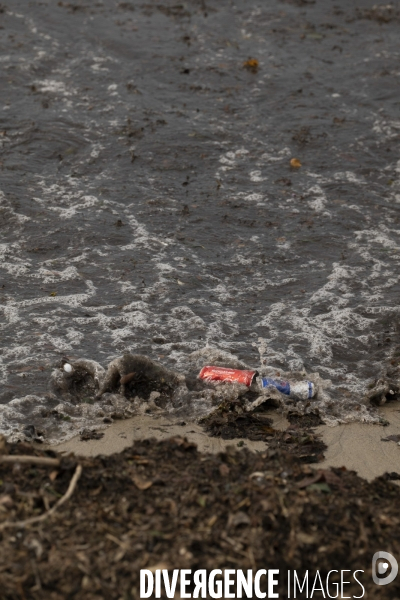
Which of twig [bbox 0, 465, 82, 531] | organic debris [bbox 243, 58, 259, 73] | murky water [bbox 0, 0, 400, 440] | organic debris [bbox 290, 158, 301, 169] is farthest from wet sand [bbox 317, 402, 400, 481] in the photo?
organic debris [bbox 243, 58, 259, 73]

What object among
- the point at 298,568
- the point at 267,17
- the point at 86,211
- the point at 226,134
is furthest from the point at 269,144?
the point at 298,568

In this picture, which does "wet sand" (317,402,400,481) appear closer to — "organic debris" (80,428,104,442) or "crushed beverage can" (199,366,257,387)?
"crushed beverage can" (199,366,257,387)

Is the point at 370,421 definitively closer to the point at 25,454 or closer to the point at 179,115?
the point at 25,454

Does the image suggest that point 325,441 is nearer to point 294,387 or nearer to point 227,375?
point 294,387

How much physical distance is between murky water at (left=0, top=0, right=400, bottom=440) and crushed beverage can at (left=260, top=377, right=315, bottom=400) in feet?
0.70

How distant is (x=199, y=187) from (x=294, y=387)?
3.88 metres

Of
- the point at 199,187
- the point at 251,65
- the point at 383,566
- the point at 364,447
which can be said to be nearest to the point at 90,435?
the point at 364,447

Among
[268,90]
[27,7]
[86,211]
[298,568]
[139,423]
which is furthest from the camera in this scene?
[27,7]

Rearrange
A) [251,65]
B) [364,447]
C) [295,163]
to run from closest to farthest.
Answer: [364,447]
[295,163]
[251,65]

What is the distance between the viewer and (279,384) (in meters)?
5.85

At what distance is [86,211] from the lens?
8.40 metres

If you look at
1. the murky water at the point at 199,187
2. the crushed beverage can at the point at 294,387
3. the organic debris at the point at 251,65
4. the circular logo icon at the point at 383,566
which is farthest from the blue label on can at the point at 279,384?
the organic debris at the point at 251,65

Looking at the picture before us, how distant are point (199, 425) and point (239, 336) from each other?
132cm

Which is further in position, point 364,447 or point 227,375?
point 227,375
